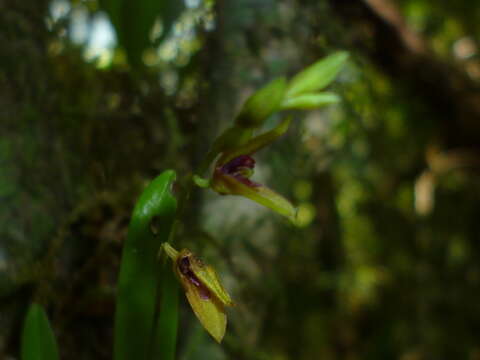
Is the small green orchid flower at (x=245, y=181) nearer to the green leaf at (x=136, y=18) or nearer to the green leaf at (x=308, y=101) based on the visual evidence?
the green leaf at (x=308, y=101)

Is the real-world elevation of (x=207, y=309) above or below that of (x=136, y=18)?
below

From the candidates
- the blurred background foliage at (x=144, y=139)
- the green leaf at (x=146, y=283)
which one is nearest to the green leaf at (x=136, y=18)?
the blurred background foliage at (x=144, y=139)

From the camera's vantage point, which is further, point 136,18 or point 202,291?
point 136,18

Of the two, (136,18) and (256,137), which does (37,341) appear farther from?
(136,18)

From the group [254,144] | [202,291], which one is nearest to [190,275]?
[202,291]

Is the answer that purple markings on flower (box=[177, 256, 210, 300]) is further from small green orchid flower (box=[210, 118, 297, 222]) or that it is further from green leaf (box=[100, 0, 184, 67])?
green leaf (box=[100, 0, 184, 67])

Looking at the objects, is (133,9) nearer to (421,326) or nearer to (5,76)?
(5,76)

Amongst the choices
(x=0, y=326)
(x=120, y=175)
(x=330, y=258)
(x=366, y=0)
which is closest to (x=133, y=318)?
(x=0, y=326)
